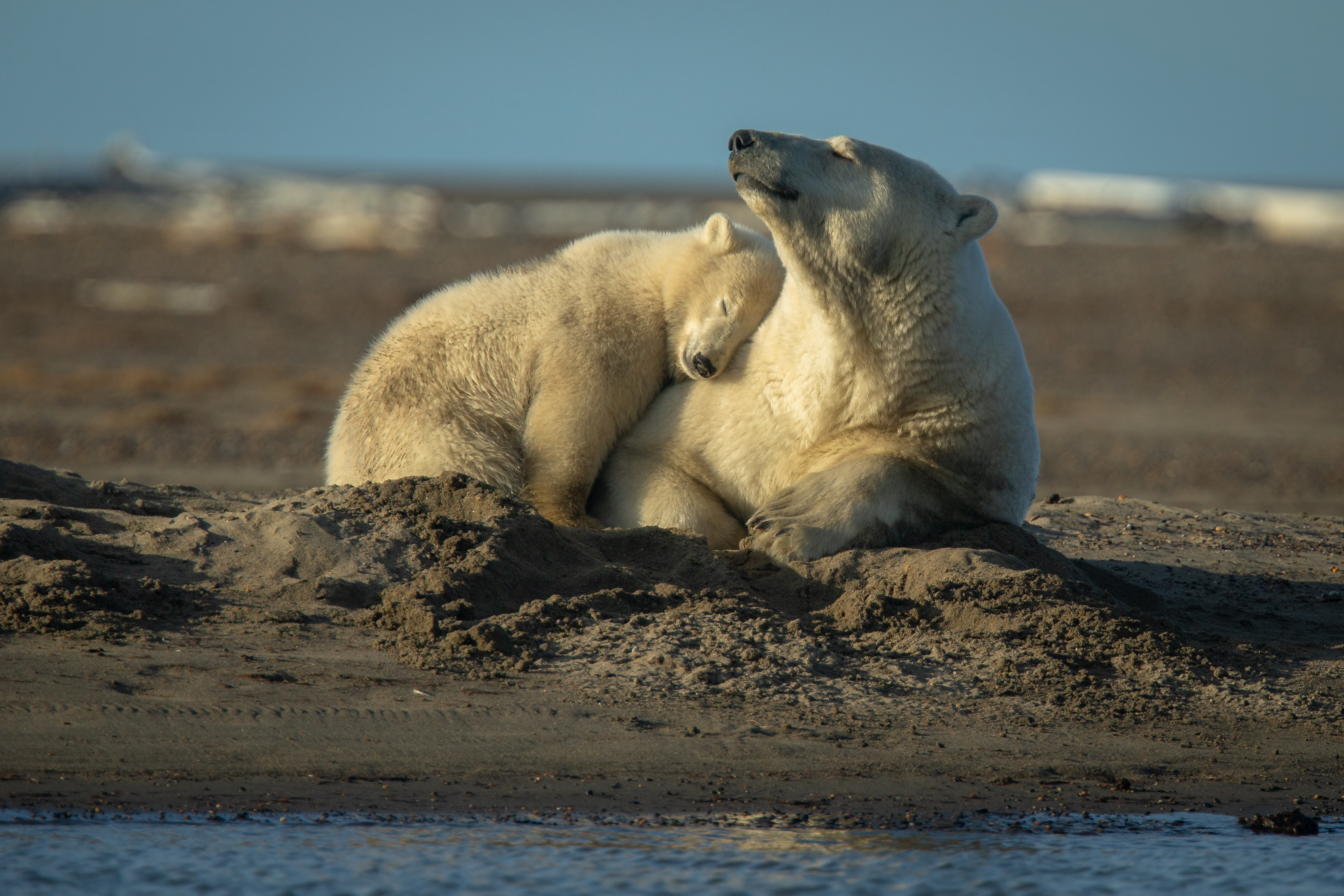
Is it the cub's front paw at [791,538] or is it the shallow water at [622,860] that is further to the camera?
the cub's front paw at [791,538]

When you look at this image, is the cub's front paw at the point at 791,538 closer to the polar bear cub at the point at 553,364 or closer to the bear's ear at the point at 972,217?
the polar bear cub at the point at 553,364

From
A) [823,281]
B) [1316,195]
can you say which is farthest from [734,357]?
[1316,195]

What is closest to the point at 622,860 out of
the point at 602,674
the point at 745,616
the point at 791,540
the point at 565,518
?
the point at 602,674

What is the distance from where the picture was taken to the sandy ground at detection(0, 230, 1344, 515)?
11.6m

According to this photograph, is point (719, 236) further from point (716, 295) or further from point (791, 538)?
point (791, 538)

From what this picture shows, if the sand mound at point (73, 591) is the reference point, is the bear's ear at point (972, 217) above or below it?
above

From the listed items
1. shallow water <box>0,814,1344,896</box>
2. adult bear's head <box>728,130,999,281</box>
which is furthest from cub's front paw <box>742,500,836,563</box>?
shallow water <box>0,814,1344,896</box>

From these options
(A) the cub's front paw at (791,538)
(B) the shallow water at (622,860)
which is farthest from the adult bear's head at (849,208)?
(B) the shallow water at (622,860)

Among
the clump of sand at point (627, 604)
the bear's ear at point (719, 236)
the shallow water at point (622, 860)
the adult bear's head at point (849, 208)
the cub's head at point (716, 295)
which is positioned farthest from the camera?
the bear's ear at point (719, 236)

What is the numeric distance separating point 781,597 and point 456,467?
1507 mm

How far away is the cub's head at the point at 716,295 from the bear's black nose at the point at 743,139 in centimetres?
72

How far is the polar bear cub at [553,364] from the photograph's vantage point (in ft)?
18.6

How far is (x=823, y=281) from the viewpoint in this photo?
5.18m

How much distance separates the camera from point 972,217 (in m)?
5.26
